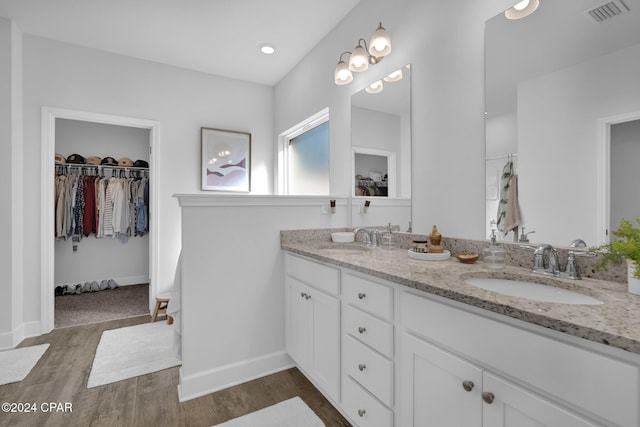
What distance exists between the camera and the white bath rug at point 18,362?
7.03ft

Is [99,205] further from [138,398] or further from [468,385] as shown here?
[468,385]

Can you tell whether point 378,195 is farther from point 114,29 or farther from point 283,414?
point 114,29

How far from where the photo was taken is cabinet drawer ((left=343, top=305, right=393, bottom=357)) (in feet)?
4.26

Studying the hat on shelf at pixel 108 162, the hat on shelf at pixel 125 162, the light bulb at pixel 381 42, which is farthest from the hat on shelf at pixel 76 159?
the light bulb at pixel 381 42

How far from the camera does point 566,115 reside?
127 cm

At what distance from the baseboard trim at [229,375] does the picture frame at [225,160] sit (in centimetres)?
222

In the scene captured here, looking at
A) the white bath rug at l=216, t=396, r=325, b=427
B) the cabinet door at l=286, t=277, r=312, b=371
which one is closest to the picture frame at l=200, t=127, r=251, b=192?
the cabinet door at l=286, t=277, r=312, b=371

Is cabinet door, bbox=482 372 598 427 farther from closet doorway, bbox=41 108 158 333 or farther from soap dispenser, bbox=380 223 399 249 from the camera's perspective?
closet doorway, bbox=41 108 158 333

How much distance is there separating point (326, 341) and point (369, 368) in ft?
1.30

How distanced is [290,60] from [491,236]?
2.83 meters

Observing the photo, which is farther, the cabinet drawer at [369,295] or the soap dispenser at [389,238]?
the soap dispenser at [389,238]

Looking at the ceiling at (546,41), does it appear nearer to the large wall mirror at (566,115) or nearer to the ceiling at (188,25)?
the large wall mirror at (566,115)

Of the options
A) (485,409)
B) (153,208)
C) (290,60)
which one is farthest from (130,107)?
(485,409)

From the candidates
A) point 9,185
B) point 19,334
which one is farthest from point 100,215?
point 19,334
